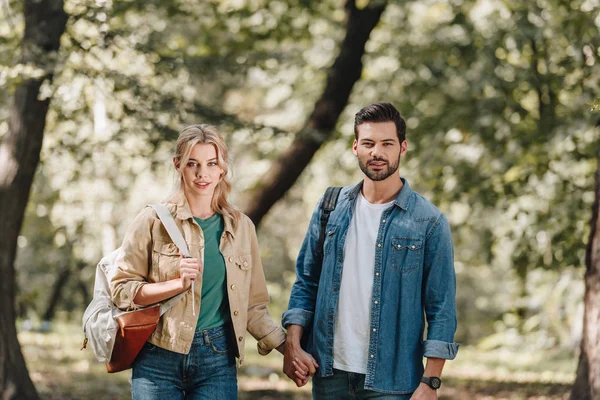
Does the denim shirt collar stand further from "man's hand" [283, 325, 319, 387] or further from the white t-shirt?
"man's hand" [283, 325, 319, 387]

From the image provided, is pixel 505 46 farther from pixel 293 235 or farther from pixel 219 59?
pixel 293 235

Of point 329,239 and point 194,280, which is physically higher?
point 329,239

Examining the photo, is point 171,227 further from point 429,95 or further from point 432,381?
point 429,95

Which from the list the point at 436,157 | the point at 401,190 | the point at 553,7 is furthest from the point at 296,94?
the point at 401,190

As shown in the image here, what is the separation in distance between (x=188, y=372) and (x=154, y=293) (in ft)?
1.21

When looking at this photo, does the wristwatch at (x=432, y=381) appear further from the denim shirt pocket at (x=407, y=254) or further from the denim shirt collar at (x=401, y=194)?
the denim shirt collar at (x=401, y=194)

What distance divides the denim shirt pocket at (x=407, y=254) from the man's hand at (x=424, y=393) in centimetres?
48

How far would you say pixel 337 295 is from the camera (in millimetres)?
3578

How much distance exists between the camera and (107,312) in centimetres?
347

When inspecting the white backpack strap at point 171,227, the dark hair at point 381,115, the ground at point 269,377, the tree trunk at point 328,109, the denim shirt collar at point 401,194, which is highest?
the tree trunk at point 328,109

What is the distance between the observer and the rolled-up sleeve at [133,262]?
136 inches

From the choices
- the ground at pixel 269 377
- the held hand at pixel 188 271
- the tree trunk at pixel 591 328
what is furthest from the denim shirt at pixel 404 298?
the ground at pixel 269 377

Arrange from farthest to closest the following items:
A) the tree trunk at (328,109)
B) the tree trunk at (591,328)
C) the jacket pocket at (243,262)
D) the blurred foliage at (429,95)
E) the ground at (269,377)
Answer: the tree trunk at (328,109)
the ground at (269,377)
the blurred foliage at (429,95)
the tree trunk at (591,328)
the jacket pocket at (243,262)

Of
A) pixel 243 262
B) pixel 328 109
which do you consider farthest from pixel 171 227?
pixel 328 109
